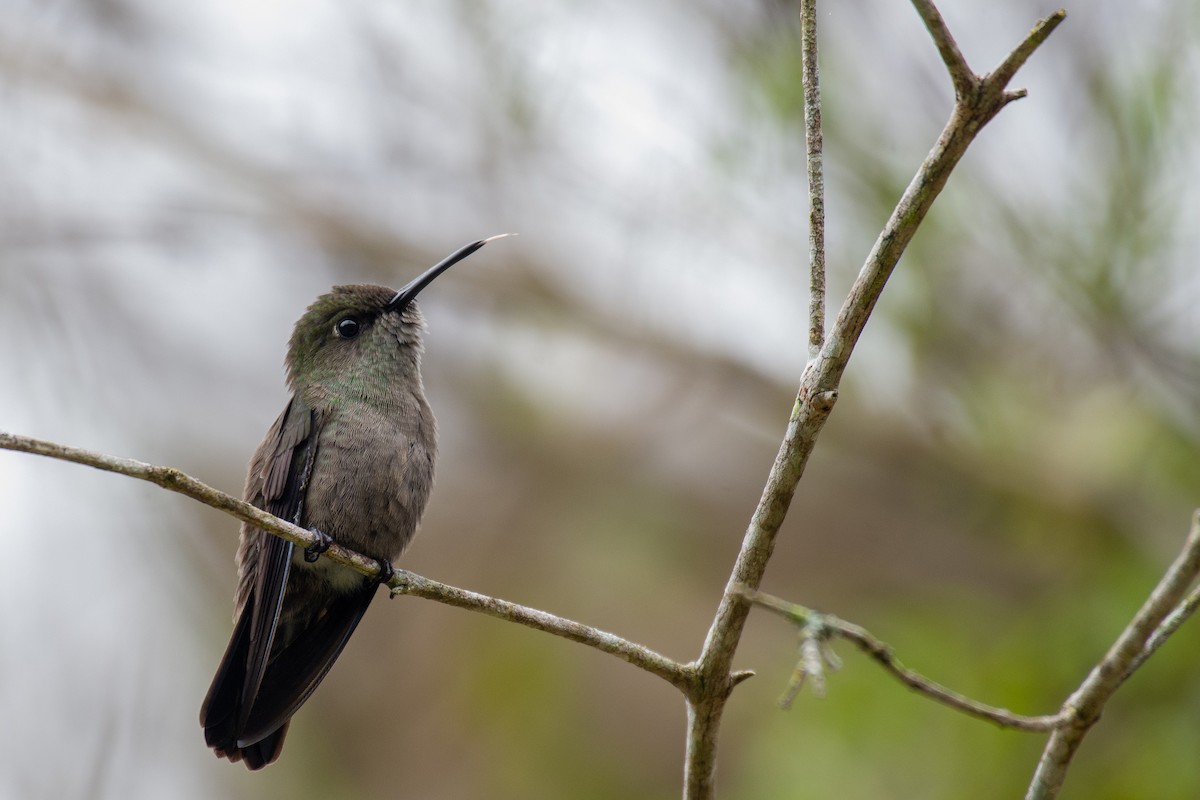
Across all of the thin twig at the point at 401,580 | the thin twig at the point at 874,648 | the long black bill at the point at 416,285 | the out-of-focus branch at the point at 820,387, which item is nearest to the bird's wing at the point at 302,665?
the thin twig at the point at 401,580

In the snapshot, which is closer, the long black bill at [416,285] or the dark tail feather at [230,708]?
the dark tail feather at [230,708]

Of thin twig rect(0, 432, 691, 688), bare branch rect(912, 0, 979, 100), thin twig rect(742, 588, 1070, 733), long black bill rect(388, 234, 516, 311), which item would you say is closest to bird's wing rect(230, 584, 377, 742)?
thin twig rect(0, 432, 691, 688)

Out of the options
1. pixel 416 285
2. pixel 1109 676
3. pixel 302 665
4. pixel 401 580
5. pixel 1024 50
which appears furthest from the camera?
pixel 416 285

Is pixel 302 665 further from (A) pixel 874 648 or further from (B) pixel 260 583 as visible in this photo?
(A) pixel 874 648

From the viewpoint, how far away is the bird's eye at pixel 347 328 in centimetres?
421

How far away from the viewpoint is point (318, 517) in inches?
144

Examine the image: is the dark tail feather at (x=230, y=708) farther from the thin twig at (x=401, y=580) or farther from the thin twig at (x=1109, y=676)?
the thin twig at (x=1109, y=676)

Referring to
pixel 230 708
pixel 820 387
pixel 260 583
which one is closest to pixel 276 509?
pixel 260 583

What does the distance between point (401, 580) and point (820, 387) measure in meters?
1.17

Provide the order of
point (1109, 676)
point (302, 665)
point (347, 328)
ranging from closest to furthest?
point (1109, 676), point (302, 665), point (347, 328)

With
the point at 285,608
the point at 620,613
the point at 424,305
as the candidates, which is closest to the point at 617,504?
the point at 620,613

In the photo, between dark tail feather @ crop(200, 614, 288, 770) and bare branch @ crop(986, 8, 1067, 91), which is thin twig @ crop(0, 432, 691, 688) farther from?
bare branch @ crop(986, 8, 1067, 91)

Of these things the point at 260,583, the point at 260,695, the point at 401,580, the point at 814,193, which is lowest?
the point at 260,695

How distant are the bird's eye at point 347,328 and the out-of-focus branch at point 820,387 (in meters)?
2.27
